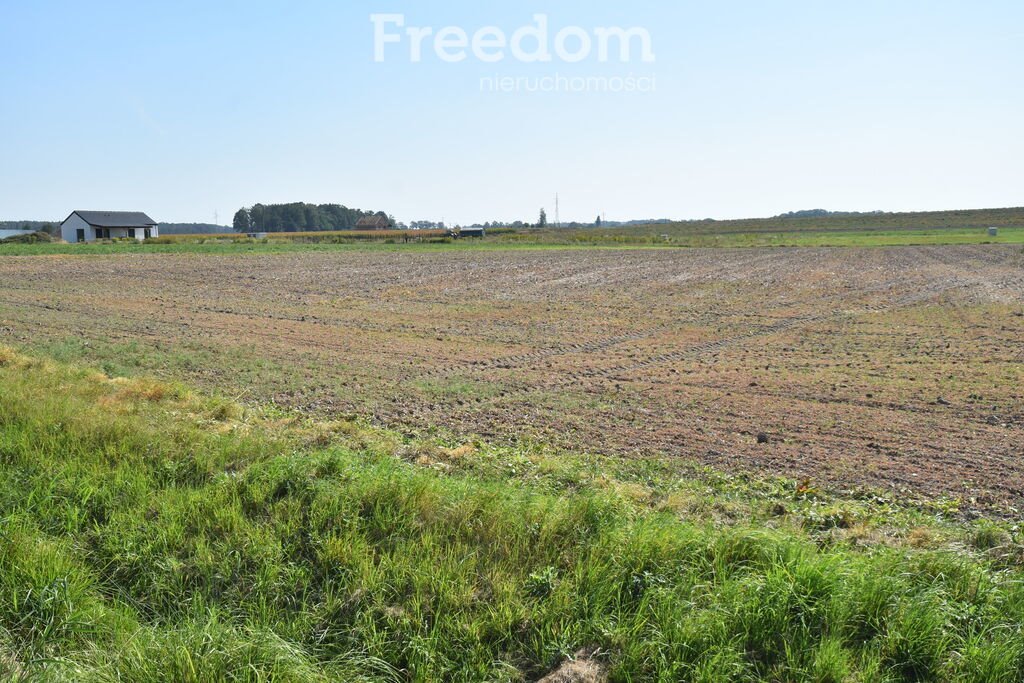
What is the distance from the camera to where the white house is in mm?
91688

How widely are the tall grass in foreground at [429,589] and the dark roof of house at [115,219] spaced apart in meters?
100

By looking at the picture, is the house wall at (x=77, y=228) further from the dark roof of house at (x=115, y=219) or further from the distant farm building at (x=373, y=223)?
the distant farm building at (x=373, y=223)

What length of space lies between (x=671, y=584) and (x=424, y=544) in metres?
1.74

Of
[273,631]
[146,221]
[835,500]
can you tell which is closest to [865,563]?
[835,500]

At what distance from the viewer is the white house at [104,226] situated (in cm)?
9169

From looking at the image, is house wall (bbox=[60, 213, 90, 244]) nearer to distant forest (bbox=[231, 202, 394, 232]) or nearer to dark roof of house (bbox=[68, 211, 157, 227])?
dark roof of house (bbox=[68, 211, 157, 227])

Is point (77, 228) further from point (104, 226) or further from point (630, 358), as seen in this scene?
point (630, 358)

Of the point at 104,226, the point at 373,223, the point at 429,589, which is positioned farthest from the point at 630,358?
the point at 373,223

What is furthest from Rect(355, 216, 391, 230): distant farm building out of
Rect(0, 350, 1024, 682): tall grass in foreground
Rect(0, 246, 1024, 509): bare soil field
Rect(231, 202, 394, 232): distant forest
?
Rect(0, 350, 1024, 682): tall grass in foreground

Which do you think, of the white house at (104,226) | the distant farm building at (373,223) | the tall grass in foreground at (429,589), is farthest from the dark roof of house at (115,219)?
the tall grass in foreground at (429,589)

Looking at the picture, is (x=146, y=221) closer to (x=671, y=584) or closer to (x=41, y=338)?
(x=41, y=338)

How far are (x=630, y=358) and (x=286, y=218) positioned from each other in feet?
552

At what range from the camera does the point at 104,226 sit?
92.2 meters

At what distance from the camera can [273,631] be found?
14.1ft
